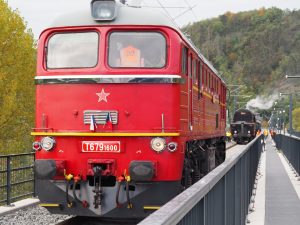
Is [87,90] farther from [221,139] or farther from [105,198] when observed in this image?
[221,139]

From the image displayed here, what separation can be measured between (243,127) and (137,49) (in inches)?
1877

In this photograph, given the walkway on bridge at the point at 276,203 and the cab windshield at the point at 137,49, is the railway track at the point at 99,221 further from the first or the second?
the cab windshield at the point at 137,49

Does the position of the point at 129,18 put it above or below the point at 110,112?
above

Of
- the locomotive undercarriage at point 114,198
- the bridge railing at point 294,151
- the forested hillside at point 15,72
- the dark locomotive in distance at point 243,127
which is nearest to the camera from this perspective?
the locomotive undercarriage at point 114,198

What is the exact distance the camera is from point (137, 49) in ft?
33.7

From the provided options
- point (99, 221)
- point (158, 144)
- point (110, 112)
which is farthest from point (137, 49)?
point (99, 221)

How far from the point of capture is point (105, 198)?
9.68m

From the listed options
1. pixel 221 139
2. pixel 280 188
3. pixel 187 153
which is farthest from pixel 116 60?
pixel 221 139

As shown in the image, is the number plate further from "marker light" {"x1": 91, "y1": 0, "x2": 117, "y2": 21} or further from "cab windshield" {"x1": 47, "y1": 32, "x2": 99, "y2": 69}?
"marker light" {"x1": 91, "y1": 0, "x2": 117, "y2": 21}

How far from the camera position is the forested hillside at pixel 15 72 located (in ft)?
135

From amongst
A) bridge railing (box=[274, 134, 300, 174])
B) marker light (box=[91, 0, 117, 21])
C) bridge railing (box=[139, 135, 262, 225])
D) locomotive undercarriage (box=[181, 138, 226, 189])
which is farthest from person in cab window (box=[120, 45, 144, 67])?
bridge railing (box=[274, 134, 300, 174])

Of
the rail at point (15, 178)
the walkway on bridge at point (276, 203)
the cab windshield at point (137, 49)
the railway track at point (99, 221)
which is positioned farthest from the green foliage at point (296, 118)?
the cab windshield at point (137, 49)

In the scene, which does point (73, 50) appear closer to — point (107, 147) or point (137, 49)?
point (137, 49)

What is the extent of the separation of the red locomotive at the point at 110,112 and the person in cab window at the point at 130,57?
2 cm
